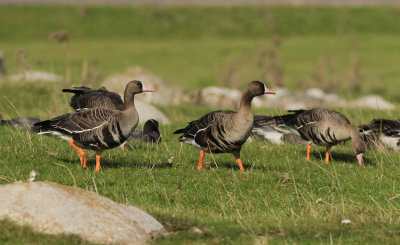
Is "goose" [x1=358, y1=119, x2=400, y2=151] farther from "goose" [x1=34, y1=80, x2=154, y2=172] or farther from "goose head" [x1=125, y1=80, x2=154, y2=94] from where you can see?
"goose" [x1=34, y1=80, x2=154, y2=172]

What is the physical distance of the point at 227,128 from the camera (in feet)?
39.9

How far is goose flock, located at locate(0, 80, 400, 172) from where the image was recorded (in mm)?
11922

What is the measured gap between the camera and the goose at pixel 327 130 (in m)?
14.4

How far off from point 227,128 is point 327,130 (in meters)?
3.47

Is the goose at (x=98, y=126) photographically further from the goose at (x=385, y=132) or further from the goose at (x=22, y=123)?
the goose at (x=385, y=132)

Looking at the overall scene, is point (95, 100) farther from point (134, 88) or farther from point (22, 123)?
point (134, 88)

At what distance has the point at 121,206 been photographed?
8750mm

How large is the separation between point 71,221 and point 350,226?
441 centimetres

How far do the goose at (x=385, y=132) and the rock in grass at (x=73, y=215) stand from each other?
33.6 ft

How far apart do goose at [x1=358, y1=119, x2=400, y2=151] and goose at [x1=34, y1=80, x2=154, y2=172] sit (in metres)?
7.74

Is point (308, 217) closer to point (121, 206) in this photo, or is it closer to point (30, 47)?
point (121, 206)

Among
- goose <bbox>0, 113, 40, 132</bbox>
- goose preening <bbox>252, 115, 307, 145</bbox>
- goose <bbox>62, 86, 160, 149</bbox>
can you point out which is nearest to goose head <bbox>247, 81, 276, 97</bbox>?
goose <bbox>62, 86, 160, 149</bbox>

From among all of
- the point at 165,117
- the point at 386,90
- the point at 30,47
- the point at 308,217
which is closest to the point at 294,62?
the point at 386,90

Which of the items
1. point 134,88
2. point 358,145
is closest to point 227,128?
point 134,88
